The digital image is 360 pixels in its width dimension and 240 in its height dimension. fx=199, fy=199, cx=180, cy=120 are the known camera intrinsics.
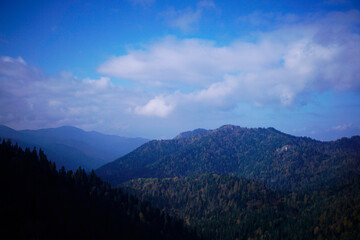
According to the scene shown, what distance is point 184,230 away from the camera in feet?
501

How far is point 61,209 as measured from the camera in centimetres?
8800

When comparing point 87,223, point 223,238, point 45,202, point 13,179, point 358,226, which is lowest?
point 223,238

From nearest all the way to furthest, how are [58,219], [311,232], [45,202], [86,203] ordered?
1. [58,219]
2. [45,202]
3. [86,203]
4. [311,232]

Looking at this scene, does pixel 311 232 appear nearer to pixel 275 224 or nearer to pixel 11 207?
pixel 275 224

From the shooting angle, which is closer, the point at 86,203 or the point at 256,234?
the point at 86,203

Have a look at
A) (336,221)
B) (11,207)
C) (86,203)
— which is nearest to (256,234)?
(336,221)

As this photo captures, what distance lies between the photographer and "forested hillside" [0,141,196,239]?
240 ft

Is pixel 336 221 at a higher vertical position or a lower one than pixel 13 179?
lower

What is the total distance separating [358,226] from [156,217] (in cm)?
15401

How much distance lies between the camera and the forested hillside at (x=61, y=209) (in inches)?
2876

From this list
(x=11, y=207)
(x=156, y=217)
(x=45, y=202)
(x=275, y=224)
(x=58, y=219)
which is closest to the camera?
(x=11, y=207)

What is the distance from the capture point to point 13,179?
88.2 m

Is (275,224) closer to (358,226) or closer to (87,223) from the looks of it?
(358,226)

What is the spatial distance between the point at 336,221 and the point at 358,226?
69.0 ft
